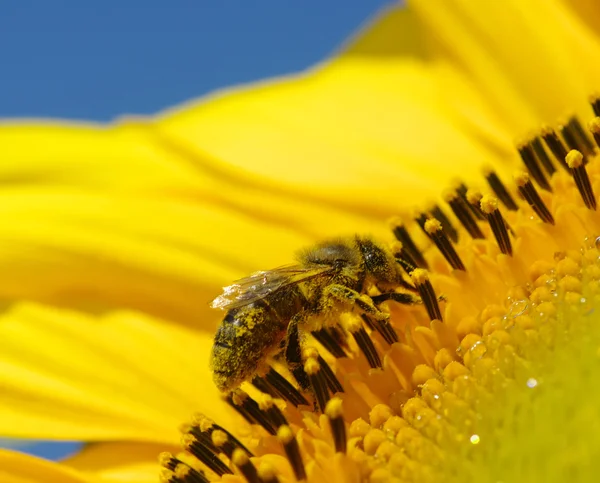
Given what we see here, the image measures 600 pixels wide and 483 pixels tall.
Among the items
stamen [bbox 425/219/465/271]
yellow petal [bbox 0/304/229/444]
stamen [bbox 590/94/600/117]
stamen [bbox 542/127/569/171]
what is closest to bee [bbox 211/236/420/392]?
stamen [bbox 425/219/465/271]

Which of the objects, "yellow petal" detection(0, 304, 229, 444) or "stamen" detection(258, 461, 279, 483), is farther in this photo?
"yellow petal" detection(0, 304, 229, 444)

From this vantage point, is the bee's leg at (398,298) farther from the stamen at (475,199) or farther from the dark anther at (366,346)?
the stamen at (475,199)

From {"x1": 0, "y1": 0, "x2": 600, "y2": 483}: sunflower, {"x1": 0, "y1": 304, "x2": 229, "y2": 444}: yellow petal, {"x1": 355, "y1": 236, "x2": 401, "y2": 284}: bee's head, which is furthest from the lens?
{"x1": 0, "y1": 304, "x2": 229, "y2": 444}: yellow petal

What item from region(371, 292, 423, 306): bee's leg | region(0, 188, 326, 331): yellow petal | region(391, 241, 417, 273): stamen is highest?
region(0, 188, 326, 331): yellow petal

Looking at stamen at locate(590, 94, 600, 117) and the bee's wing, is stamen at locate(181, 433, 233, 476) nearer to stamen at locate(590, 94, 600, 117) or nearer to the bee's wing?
the bee's wing

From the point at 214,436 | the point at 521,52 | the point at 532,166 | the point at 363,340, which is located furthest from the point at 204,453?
the point at 521,52

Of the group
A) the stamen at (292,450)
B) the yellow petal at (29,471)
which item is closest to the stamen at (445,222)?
the stamen at (292,450)

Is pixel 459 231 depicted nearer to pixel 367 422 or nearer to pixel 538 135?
pixel 538 135

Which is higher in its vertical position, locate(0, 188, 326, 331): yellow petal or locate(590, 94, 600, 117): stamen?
locate(0, 188, 326, 331): yellow petal
